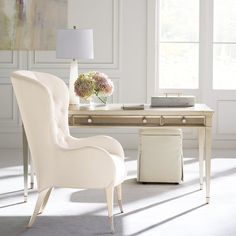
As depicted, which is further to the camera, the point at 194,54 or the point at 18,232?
the point at 194,54

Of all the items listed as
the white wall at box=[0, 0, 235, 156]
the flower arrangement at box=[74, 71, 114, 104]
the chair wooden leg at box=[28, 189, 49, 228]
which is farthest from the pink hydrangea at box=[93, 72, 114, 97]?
the white wall at box=[0, 0, 235, 156]

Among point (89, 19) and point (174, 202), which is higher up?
point (89, 19)

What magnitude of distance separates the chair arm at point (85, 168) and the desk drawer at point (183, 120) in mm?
792

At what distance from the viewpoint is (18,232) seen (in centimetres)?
373

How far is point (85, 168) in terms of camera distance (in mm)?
3816

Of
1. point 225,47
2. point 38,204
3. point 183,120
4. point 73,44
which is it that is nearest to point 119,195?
point 38,204

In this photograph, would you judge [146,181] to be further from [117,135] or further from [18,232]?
[117,135]

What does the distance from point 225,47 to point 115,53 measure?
1352 millimetres

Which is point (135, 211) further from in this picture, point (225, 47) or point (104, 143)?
point (225, 47)

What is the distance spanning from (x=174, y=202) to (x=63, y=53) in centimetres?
141

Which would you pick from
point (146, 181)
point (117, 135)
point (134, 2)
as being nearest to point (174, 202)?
point (146, 181)

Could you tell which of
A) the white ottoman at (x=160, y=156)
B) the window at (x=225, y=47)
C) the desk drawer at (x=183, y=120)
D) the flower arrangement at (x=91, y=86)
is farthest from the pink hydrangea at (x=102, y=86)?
the window at (x=225, y=47)

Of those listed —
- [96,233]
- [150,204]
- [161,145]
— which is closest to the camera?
[96,233]

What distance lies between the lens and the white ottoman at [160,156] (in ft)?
16.8
